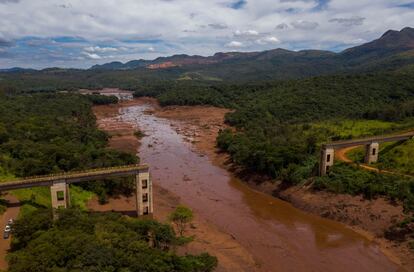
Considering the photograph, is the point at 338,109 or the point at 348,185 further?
the point at 338,109

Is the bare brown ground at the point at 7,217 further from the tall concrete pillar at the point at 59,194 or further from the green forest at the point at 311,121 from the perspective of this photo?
the green forest at the point at 311,121

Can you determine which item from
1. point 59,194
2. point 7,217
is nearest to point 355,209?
point 59,194

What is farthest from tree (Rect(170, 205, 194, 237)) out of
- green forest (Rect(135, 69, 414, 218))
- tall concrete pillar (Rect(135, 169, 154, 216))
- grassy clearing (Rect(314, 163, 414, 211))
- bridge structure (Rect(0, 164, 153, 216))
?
grassy clearing (Rect(314, 163, 414, 211))

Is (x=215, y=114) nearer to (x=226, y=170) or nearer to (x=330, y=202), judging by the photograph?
(x=226, y=170)

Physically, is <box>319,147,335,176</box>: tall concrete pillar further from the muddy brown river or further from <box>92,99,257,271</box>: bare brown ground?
<box>92,99,257,271</box>: bare brown ground

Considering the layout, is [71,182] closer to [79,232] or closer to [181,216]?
[79,232]

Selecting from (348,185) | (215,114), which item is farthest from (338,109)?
(348,185)
